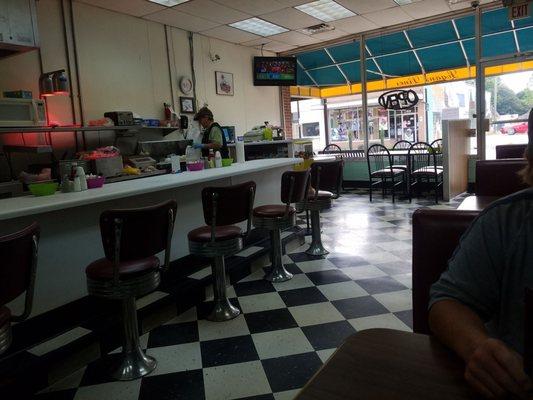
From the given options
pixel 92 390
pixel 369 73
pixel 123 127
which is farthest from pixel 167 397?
pixel 369 73

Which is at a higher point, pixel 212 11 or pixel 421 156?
pixel 212 11

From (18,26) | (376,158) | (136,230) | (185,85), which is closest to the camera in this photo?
(136,230)

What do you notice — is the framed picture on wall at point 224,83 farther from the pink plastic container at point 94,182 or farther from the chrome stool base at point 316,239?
the pink plastic container at point 94,182

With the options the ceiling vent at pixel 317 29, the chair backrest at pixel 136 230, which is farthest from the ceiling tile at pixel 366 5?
the chair backrest at pixel 136 230

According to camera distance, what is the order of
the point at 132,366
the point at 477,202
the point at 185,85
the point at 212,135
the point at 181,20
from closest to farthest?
the point at 132,366 → the point at 477,202 → the point at 212,135 → the point at 181,20 → the point at 185,85

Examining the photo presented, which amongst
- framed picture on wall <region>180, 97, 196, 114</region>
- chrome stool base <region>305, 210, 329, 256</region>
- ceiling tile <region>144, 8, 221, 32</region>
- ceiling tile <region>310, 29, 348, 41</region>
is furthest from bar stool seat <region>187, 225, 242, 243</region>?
ceiling tile <region>310, 29, 348, 41</region>

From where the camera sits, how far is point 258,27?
708 cm

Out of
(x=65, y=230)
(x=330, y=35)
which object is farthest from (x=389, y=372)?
(x=330, y=35)

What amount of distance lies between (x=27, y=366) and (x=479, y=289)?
86.4 inches

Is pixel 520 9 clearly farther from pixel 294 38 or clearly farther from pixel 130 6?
pixel 130 6

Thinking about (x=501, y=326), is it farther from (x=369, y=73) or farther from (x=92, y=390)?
(x=369, y=73)

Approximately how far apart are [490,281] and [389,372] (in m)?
0.32

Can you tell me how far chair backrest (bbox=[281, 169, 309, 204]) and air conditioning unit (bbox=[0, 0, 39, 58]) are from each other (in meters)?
2.72

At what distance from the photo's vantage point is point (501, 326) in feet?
2.95
